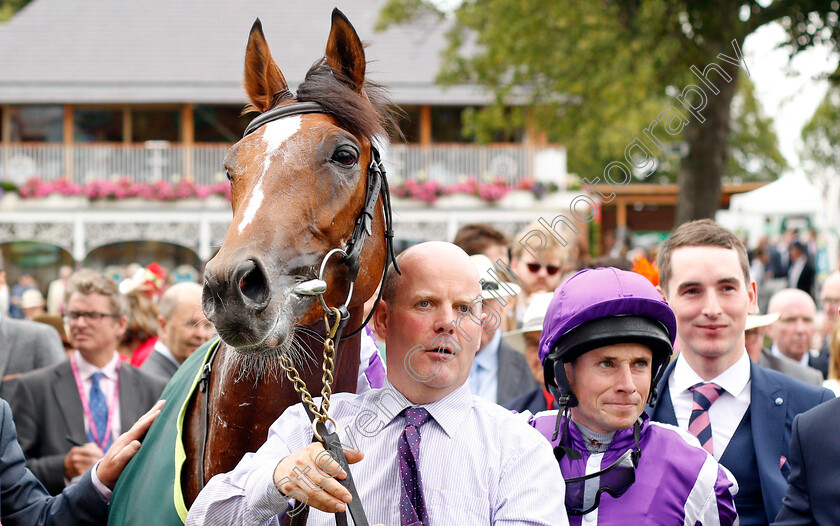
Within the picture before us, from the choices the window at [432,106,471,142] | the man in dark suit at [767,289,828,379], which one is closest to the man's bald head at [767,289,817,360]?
the man in dark suit at [767,289,828,379]

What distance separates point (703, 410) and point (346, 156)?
1632mm

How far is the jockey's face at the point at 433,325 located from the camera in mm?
2207

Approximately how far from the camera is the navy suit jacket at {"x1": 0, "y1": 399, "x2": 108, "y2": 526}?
111 inches

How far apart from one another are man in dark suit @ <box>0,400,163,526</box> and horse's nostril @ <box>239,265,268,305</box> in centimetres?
114

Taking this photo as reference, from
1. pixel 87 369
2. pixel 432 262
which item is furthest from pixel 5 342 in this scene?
pixel 432 262

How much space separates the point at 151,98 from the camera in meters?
25.2

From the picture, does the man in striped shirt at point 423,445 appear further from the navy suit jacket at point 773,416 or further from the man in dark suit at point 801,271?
the man in dark suit at point 801,271

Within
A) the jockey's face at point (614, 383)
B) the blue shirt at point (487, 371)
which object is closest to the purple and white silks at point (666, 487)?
the jockey's face at point (614, 383)

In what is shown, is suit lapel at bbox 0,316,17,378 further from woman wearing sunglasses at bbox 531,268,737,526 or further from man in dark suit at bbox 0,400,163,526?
woman wearing sunglasses at bbox 531,268,737,526

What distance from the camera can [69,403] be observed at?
4703 mm

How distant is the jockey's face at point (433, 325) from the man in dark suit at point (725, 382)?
1104mm

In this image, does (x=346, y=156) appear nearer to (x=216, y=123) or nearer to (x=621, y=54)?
(x=621, y=54)

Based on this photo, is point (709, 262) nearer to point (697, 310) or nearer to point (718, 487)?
point (697, 310)

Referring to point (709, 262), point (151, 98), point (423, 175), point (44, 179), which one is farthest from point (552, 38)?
point (44, 179)
